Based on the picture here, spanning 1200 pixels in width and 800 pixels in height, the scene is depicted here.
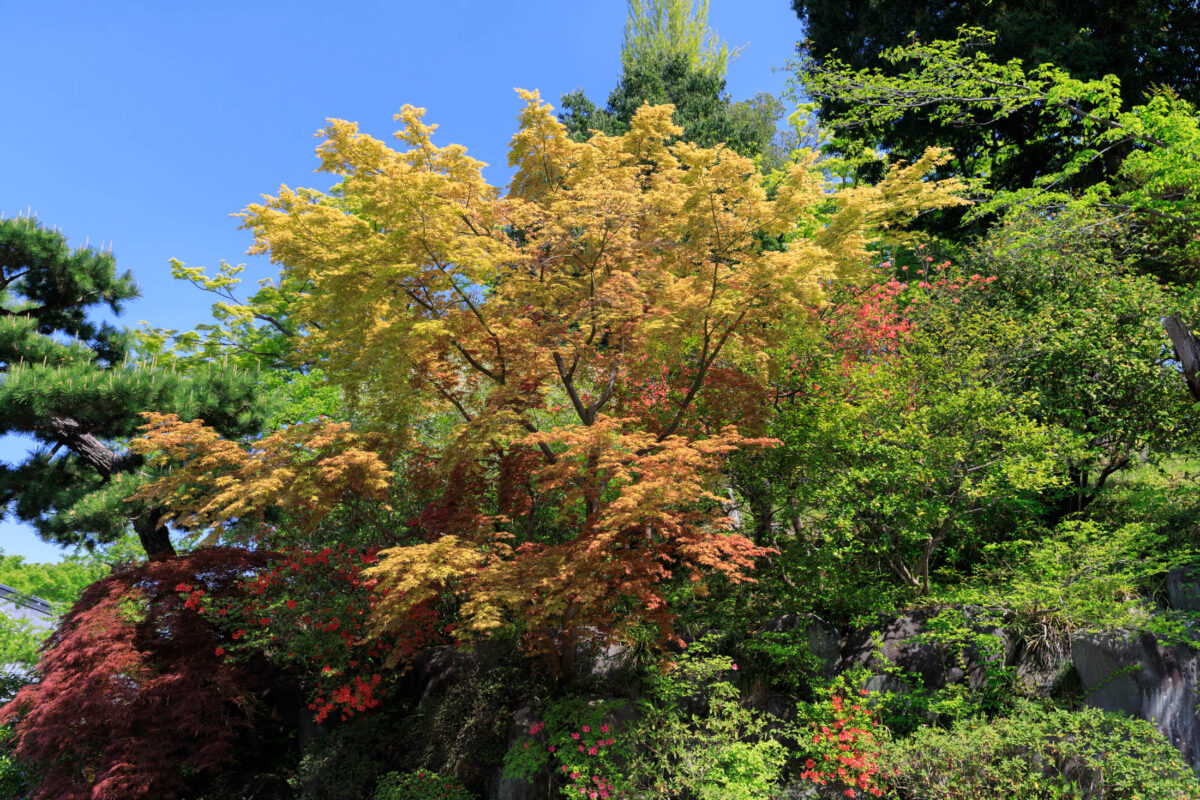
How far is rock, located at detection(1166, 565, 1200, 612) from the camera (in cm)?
662

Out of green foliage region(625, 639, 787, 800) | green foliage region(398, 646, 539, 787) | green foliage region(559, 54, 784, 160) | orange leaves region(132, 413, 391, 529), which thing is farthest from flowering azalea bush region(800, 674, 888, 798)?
green foliage region(559, 54, 784, 160)

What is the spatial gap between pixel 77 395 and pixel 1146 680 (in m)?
13.1

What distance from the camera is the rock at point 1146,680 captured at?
19.8ft

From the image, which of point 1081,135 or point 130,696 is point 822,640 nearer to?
point 130,696

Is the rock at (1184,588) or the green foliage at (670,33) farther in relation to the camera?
the green foliage at (670,33)

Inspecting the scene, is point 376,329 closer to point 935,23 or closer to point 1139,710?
point 1139,710

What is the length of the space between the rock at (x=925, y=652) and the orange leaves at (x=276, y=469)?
592cm

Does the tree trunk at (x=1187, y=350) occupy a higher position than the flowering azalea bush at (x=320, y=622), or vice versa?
the tree trunk at (x=1187, y=350)

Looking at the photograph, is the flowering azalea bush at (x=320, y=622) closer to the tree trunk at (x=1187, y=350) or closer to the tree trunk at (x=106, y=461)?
the tree trunk at (x=106, y=461)

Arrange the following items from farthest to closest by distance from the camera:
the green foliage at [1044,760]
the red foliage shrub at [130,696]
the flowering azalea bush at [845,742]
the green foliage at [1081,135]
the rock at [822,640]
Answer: the green foliage at [1081,135]
the red foliage shrub at [130,696]
the rock at [822,640]
the flowering azalea bush at [845,742]
the green foliage at [1044,760]

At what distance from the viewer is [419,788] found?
7.52 meters


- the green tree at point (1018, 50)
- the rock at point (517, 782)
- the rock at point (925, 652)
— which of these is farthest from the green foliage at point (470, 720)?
the green tree at point (1018, 50)

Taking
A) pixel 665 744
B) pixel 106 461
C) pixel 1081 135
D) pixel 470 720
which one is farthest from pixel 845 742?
pixel 1081 135

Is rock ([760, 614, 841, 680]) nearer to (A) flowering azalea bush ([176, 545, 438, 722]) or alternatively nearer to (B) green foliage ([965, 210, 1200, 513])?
(B) green foliage ([965, 210, 1200, 513])
